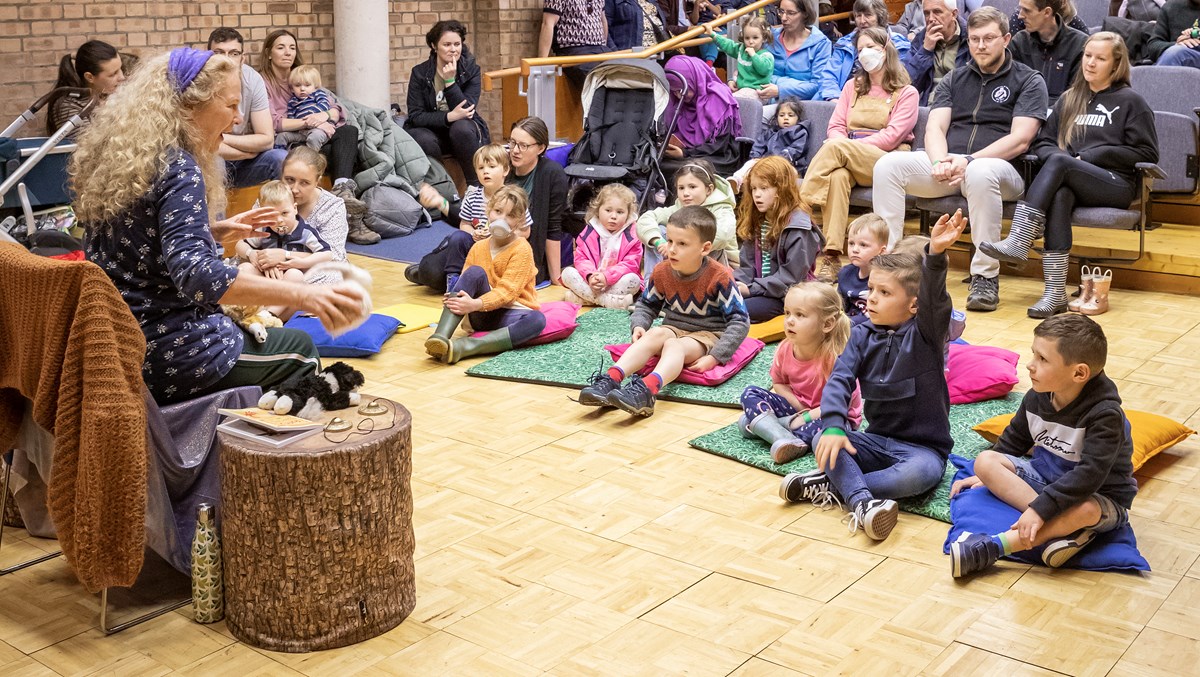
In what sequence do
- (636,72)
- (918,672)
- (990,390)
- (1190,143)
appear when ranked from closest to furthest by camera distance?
1. (918,672)
2. (990,390)
3. (1190,143)
4. (636,72)

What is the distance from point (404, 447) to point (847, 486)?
1.38 m

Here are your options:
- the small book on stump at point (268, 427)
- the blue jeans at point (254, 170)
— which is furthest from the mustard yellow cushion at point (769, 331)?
the blue jeans at point (254, 170)

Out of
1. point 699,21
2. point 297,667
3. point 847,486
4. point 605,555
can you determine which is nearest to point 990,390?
point 847,486

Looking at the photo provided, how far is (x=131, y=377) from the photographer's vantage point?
2.91 meters

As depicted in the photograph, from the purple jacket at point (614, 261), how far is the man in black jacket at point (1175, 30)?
3489 mm

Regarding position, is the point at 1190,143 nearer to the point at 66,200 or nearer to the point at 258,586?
the point at 258,586

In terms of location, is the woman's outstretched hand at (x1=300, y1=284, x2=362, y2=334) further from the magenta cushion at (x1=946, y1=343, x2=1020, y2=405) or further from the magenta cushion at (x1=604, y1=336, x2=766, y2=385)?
the magenta cushion at (x1=946, y1=343, x2=1020, y2=405)

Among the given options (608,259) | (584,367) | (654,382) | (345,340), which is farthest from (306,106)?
(654,382)

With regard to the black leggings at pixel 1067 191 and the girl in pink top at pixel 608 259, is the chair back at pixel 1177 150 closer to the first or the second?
the black leggings at pixel 1067 191

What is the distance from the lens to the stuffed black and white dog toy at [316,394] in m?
3.07

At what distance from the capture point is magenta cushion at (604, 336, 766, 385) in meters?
4.92

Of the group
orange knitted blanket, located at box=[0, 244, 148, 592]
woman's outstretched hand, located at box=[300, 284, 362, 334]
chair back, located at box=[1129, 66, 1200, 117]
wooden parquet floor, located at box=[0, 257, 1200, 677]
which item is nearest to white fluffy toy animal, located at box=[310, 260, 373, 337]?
woman's outstretched hand, located at box=[300, 284, 362, 334]

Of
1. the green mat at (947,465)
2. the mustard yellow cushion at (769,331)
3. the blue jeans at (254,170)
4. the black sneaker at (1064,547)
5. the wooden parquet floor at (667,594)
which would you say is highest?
the blue jeans at (254,170)

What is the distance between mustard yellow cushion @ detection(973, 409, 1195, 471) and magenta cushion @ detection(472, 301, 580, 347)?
200cm
